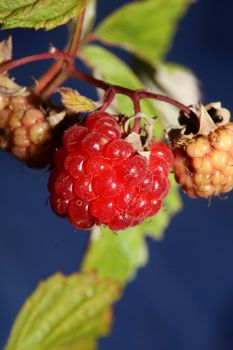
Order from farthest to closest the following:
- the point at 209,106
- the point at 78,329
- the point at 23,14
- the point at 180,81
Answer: the point at 180,81
the point at 78,329
the point at 209,106
the point at 23,14

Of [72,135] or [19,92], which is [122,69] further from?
[72,135]

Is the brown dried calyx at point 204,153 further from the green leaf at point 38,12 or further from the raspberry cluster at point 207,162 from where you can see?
the green leaf at point 38,12

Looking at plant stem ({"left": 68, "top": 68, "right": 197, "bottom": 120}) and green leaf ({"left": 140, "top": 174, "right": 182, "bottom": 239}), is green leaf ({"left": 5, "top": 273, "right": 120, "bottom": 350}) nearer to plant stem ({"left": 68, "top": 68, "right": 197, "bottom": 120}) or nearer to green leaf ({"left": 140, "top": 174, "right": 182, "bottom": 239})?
green leaf ({"left": 140, "top": 174, "right": 182, "bottom": 239})

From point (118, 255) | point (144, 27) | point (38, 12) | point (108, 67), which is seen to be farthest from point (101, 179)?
point (144, 27)

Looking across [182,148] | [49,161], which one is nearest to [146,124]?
[182,148]

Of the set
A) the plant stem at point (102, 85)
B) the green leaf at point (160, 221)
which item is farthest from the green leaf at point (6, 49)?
the green leaf at point (160, 221)
